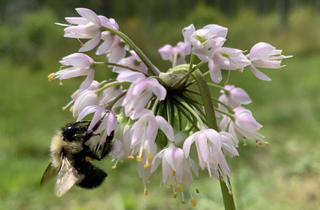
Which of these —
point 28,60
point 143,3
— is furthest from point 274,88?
point 143,3

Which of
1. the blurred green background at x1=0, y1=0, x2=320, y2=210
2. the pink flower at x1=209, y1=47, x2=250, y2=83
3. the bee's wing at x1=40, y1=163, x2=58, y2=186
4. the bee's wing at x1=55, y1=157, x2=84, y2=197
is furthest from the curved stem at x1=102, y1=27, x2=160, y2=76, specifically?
the blurred green background at x1=0, y1=0, x2=320, y2=210

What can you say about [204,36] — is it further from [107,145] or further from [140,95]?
[107,145]

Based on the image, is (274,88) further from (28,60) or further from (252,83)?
(28,60)

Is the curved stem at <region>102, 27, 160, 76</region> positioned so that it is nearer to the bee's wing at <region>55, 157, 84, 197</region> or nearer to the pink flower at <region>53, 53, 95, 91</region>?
the pink flower at <region>53, 53, 95, 91</region>

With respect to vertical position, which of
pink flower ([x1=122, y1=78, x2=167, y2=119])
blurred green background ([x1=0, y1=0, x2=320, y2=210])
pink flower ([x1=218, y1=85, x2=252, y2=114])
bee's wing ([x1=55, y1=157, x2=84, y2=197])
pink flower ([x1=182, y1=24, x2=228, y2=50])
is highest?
pink flower ([x1=182, y1=24, x2=228, y2=50])

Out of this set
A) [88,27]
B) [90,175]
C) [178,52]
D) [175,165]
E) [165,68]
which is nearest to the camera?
[175,165]

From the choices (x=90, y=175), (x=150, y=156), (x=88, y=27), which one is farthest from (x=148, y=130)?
(x=90, y=175)
